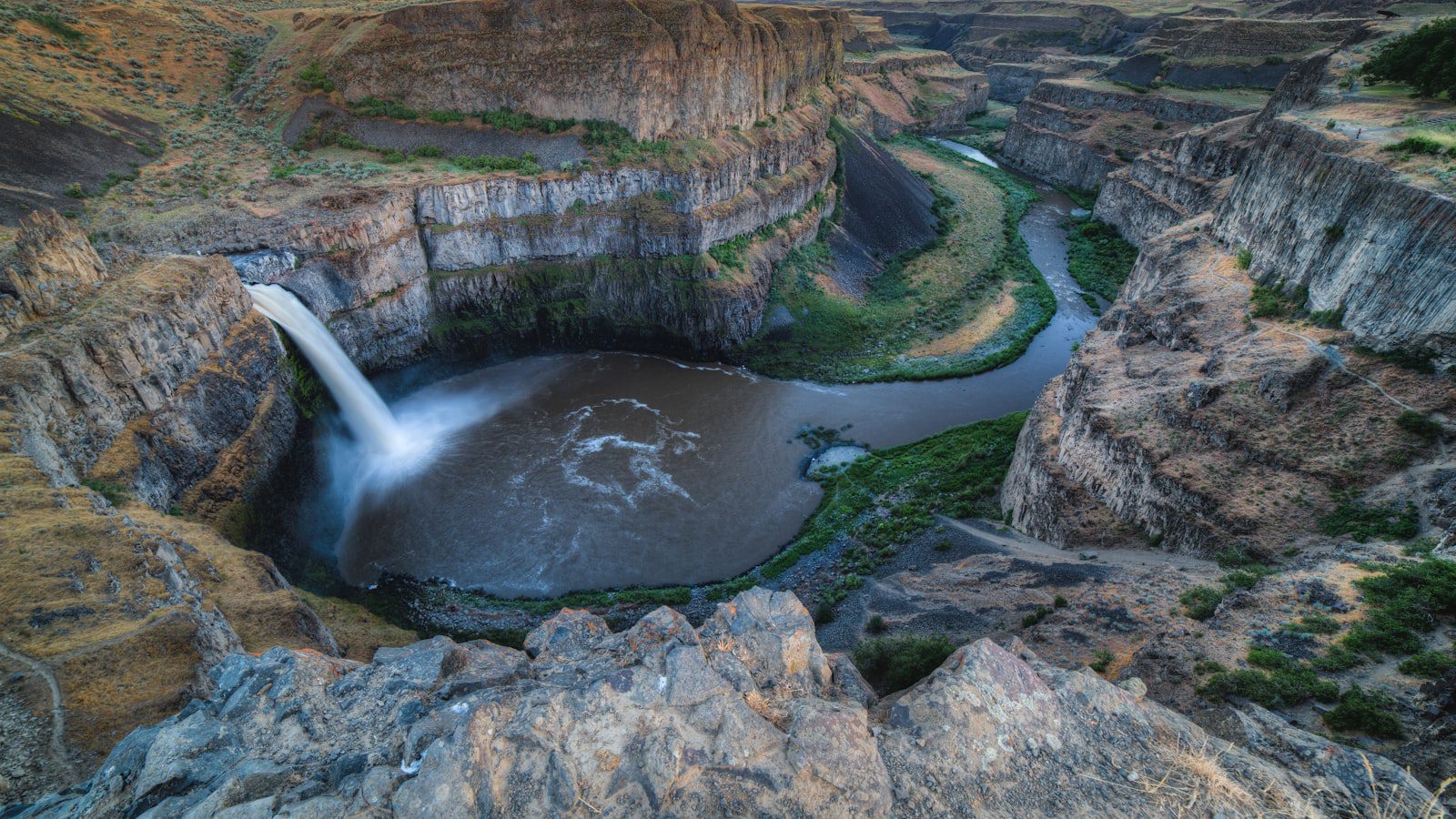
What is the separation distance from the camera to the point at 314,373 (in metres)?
31.8

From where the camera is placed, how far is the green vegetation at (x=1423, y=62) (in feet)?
99.8

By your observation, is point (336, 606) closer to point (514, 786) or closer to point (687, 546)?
point (687, 546)

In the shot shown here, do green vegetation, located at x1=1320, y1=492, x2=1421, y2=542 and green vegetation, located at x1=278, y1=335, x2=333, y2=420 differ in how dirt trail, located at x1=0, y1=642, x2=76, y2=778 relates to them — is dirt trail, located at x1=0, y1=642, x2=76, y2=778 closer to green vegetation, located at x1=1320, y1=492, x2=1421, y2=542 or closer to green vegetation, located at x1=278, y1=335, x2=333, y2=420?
green vegetation, located at x1=278, y1=335, x2=333, y2=420

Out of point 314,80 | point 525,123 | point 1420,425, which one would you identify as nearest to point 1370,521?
point 1420,425

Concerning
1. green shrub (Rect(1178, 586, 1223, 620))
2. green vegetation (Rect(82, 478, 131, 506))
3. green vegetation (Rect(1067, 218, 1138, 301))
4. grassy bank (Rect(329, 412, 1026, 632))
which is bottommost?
grassy bank (Rect(329, 412, 1026, 632))

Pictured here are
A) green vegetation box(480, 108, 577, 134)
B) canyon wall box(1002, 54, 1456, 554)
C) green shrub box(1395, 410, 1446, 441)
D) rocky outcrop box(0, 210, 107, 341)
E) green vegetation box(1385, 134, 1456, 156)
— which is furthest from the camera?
green vegetation box(480, 108, 577, 134)

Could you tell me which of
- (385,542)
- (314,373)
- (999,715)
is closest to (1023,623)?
(999,715)

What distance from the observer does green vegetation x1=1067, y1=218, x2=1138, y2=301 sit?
53.5 metres

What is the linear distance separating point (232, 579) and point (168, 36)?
2265 inches

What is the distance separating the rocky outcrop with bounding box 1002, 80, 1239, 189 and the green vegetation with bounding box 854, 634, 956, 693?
73322 millimetres

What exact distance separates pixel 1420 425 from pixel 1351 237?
9.28 metres

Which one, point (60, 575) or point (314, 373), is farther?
point (314, 373)

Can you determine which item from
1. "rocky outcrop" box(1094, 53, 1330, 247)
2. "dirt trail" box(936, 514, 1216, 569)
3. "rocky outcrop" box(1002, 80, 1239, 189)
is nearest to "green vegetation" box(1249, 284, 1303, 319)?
"dirt trail" box(936, 514, 1216, 569)

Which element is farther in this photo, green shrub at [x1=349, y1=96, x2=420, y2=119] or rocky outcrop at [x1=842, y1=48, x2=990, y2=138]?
rocky outcrop at [x1=842, y1=48, x2=990, y2=138]
